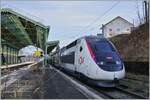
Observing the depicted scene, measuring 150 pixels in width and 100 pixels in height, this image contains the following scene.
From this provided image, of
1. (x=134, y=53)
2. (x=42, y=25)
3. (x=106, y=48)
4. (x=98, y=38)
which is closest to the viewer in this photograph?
(x=106, y=48)

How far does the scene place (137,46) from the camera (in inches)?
1373

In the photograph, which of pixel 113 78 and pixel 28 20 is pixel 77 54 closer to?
pixel 113 78

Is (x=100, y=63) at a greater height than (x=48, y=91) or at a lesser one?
greater

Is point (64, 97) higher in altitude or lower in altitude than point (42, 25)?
lower

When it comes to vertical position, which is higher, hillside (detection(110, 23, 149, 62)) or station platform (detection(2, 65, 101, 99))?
hillside (detection(110, 23, 149, 62))

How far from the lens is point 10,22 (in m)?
36.6

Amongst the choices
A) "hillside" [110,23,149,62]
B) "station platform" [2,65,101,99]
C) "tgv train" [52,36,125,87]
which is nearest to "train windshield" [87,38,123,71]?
"tgv train" [52,36,125,87]

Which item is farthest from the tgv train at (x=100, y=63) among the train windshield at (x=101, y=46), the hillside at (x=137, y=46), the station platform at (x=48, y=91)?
the hillside at (x=137, y=46)

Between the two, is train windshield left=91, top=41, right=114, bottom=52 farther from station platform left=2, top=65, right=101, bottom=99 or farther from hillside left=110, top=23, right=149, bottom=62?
hillside left=110, top=23, right=149, bottom=62

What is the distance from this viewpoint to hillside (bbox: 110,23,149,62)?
3132cm

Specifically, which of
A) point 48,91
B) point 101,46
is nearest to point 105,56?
point 101,46

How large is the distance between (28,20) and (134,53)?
11958 millimetres

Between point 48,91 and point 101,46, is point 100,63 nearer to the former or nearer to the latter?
point 101,46

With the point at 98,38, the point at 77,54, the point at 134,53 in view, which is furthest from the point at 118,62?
the point at 134,53
